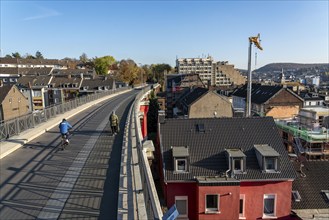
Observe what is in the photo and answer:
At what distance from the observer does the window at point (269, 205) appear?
16.5 m

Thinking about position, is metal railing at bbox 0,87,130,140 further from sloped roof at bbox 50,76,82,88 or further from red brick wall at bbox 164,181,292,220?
sloped roof at bbox 50,76,82,88

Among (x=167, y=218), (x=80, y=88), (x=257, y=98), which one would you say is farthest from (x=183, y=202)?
(x=80, y=88)

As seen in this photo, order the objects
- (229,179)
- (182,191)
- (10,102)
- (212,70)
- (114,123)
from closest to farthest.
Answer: (114,123) → (229,179) → (182,191) → (10,102) → (212,70)

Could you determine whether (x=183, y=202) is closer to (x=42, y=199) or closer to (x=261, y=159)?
(x=261, y=159)

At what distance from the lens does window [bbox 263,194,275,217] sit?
16469 mm

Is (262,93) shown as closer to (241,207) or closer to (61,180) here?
(241,207)

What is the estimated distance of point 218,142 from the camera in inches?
722

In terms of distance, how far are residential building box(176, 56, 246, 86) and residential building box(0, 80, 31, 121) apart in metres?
52.0

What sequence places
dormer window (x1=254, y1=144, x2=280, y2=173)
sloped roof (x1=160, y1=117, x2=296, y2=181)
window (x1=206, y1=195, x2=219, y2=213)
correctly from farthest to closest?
sloped roof (x1=160, y1=117, x2=296, y2=181) < dormer window (x1=254, y1=144, x2=280, y2=173) < window (x1=206, y1=195, x2=219, y2=213)

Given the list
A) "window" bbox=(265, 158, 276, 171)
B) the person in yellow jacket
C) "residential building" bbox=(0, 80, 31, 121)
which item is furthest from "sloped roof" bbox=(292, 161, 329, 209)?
"residential building" bbox=(0, 80, 31, 121)

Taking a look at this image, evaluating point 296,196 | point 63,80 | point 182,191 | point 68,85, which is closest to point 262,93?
point 296,196

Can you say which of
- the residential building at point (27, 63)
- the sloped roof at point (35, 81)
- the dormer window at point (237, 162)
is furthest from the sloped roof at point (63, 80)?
the dormer window at point (237, 162)

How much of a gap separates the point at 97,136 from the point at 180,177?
563 centimetres

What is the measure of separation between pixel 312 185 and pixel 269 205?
144 inches
